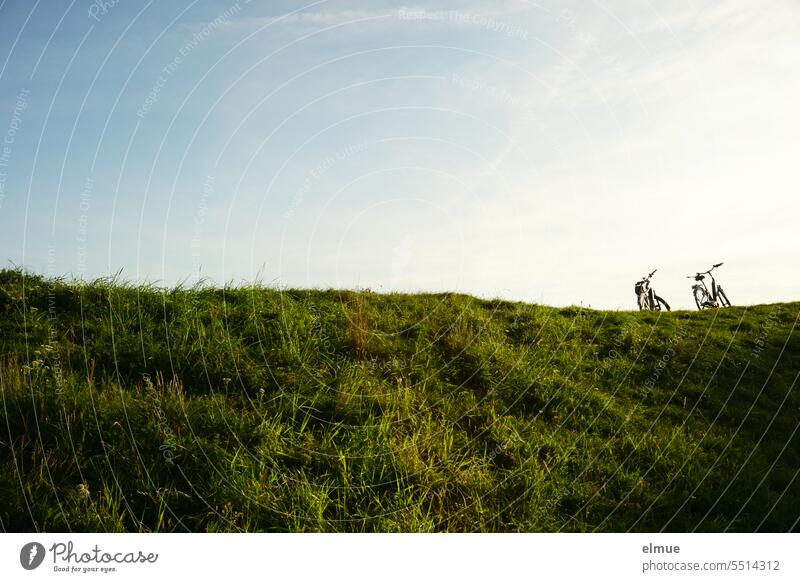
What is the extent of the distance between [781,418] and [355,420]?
654 centimetres

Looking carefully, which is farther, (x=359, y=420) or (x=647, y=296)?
(x=647, y=296)

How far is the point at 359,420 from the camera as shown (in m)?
6.11
